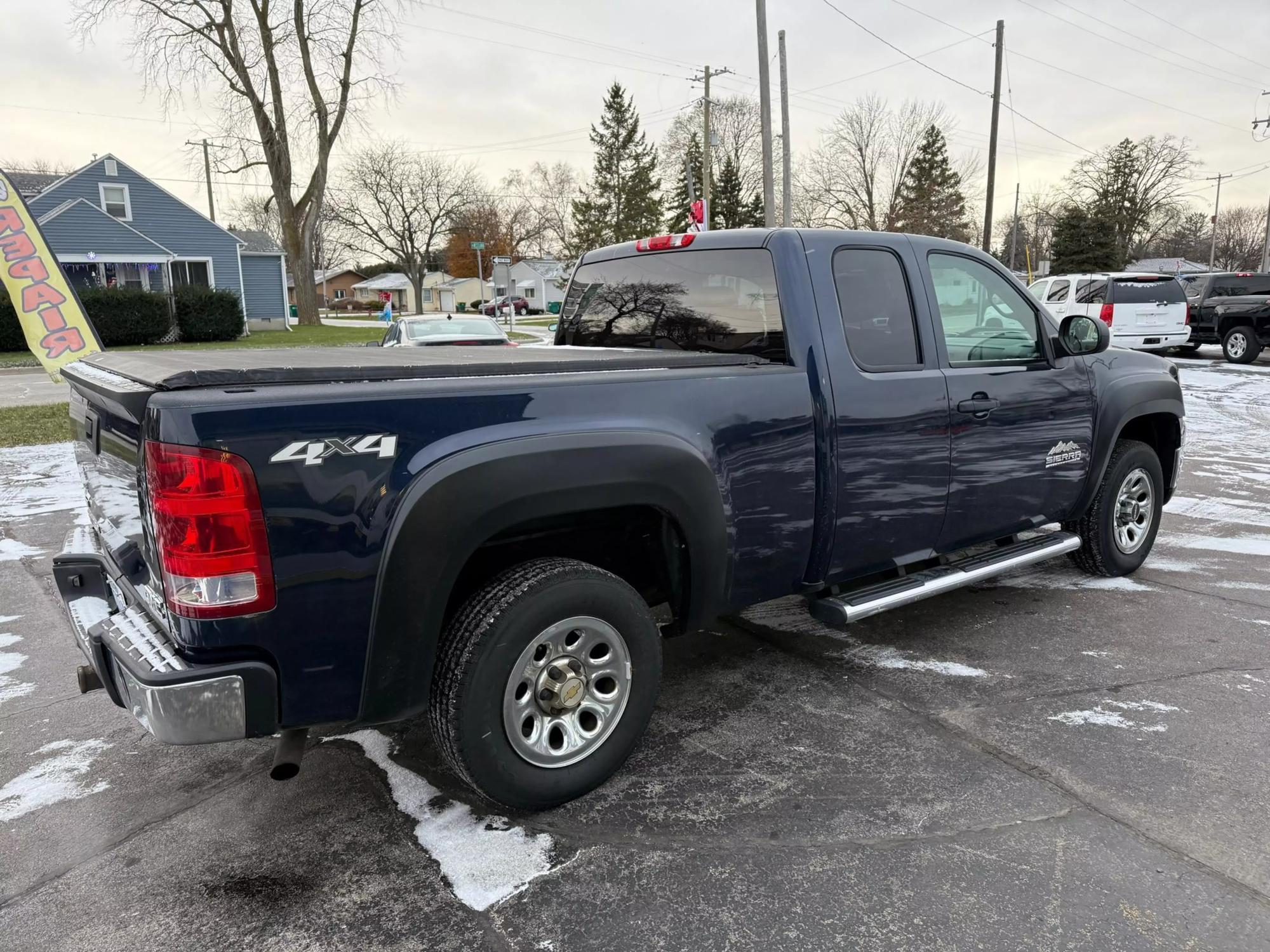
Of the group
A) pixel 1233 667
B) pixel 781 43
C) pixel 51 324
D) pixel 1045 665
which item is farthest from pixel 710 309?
pixel 781 43

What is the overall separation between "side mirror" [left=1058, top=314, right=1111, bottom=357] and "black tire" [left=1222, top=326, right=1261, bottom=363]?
670 inches

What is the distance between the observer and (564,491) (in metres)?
2.57

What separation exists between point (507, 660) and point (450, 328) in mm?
9244

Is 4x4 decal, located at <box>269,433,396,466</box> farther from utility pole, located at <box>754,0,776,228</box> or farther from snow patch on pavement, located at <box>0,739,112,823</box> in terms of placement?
utility pole, located at <box>754,0,776,228</box>

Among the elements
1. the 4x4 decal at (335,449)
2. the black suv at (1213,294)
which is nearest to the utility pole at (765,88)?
the black suv at (1213,294)

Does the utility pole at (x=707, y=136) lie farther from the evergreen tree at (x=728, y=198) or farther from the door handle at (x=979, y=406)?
the door handle at (x=979, y=406)

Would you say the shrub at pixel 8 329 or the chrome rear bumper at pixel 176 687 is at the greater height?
the shrub at pixel 8 329

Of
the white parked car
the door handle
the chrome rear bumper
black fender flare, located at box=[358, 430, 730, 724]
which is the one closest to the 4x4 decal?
black fender flare, located at box=[358, 430, 730, 724]

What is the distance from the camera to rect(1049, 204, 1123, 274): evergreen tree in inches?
2080

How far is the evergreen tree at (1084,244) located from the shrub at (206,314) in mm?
46414

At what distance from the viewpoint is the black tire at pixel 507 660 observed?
98.3 inches

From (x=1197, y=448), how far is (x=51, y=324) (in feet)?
39.7

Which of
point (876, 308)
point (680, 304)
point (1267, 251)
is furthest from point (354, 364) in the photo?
point (1267, 251)

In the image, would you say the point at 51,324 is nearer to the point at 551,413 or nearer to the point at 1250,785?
the point at 551,413
